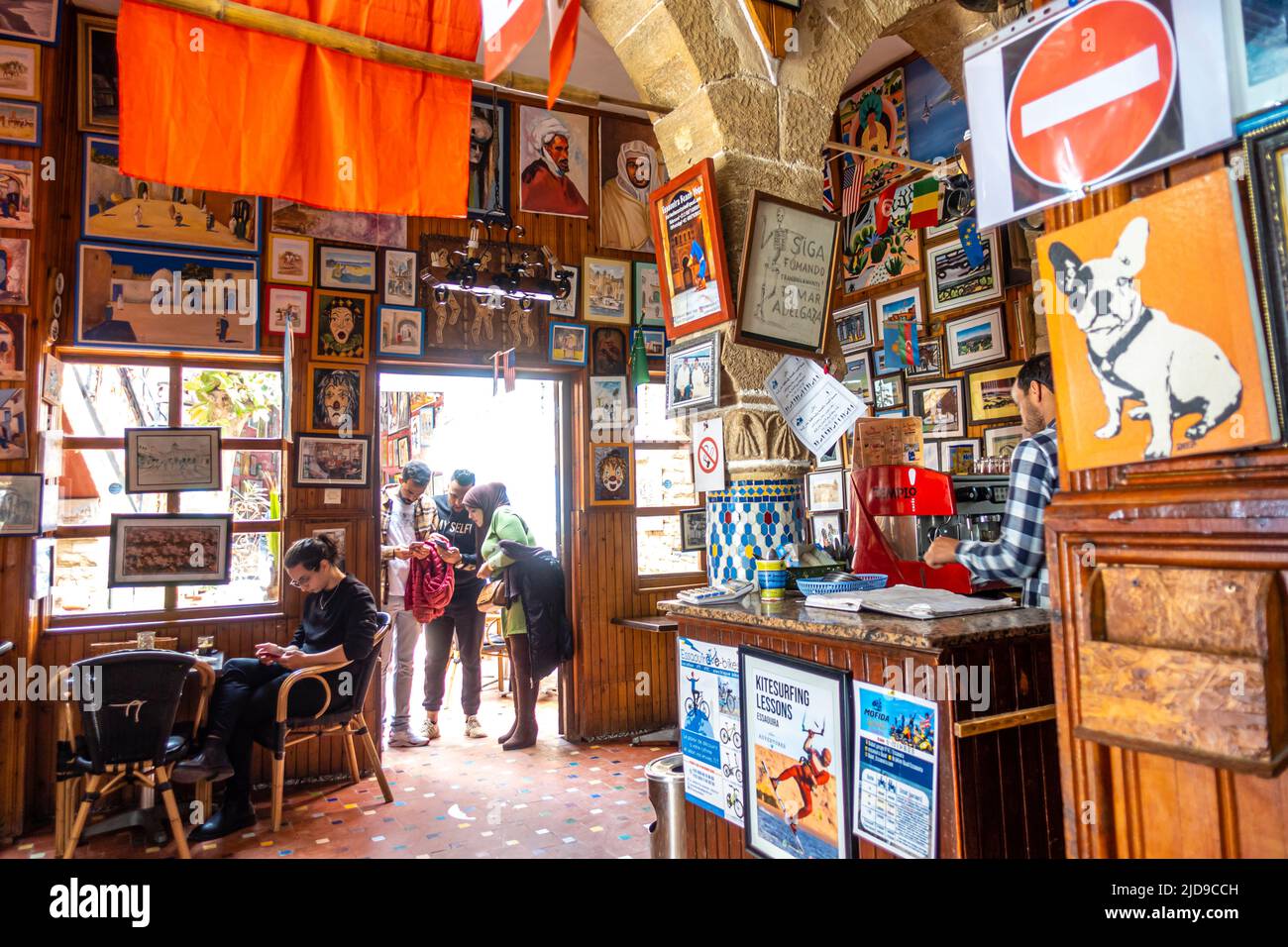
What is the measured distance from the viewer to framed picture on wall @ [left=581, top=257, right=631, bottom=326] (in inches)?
227

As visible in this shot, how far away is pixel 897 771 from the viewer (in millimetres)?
1996

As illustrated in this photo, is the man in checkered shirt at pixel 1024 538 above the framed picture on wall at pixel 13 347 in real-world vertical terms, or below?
below

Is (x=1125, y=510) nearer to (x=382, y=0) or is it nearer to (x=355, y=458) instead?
(x=382, y=0)

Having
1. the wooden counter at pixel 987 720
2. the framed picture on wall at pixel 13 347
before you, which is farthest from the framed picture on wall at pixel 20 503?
the wooden counter at pixel 987 720

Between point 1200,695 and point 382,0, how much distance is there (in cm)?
372

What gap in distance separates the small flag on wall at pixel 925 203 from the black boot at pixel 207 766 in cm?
533

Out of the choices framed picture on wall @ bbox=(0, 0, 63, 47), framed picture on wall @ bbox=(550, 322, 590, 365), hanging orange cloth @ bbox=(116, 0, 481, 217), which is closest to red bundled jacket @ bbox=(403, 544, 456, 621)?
framed picture on wall @ bbox=(550, 322, 590, 365)

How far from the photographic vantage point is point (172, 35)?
2.90 m

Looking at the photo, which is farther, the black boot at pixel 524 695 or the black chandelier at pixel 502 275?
the black boot at pixel 524 695

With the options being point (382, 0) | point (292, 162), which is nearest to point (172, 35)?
point (292, 162)

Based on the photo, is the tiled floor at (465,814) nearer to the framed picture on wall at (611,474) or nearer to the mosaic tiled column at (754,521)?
the mosaic tiled column at (754,521)

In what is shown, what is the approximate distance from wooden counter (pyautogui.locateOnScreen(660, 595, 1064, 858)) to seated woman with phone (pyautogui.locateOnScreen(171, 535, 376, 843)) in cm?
307

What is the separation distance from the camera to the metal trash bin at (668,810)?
9.45ft

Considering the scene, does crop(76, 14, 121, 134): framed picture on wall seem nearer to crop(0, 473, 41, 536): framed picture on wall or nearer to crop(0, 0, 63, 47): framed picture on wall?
crop(0, 0, 63, 47): framed picture on wall
